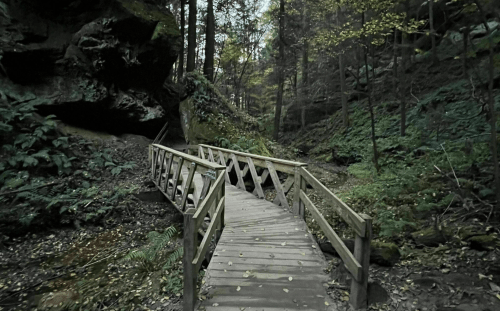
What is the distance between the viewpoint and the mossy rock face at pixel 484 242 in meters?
3.80

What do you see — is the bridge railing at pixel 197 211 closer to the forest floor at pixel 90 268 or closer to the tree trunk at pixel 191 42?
the forest floor at pixel 90 268

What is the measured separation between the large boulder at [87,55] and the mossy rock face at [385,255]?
12422 mm

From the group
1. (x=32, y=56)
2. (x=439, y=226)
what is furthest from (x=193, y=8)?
(x=439, y=226)

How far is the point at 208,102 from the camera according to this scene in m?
12.3

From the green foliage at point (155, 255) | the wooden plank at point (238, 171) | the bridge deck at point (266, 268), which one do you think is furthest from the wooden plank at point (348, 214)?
the wooden plank at point (238, 171)

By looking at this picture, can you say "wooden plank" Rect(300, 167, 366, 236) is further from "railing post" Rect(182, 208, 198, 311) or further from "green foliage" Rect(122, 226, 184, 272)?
"green foliage" Rect(122, 226, 184, 272)

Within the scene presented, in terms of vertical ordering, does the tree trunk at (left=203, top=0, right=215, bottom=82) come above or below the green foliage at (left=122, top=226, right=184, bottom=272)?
above

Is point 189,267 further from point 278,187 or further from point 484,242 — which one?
point 484,242

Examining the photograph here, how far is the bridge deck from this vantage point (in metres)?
3.12

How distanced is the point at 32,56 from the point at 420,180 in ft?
48.5

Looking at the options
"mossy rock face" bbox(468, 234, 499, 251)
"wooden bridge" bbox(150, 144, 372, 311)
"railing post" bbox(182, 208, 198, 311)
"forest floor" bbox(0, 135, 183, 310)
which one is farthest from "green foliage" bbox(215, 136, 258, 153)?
"railing post" bbox(182, 208, 198, 311)

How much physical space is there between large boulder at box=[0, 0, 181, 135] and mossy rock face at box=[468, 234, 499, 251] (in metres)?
13.4

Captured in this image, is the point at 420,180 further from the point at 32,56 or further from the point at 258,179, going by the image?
the point at 32,56

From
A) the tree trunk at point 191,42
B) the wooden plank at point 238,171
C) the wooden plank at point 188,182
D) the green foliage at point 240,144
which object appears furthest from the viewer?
the tree trunk at point 191,42
